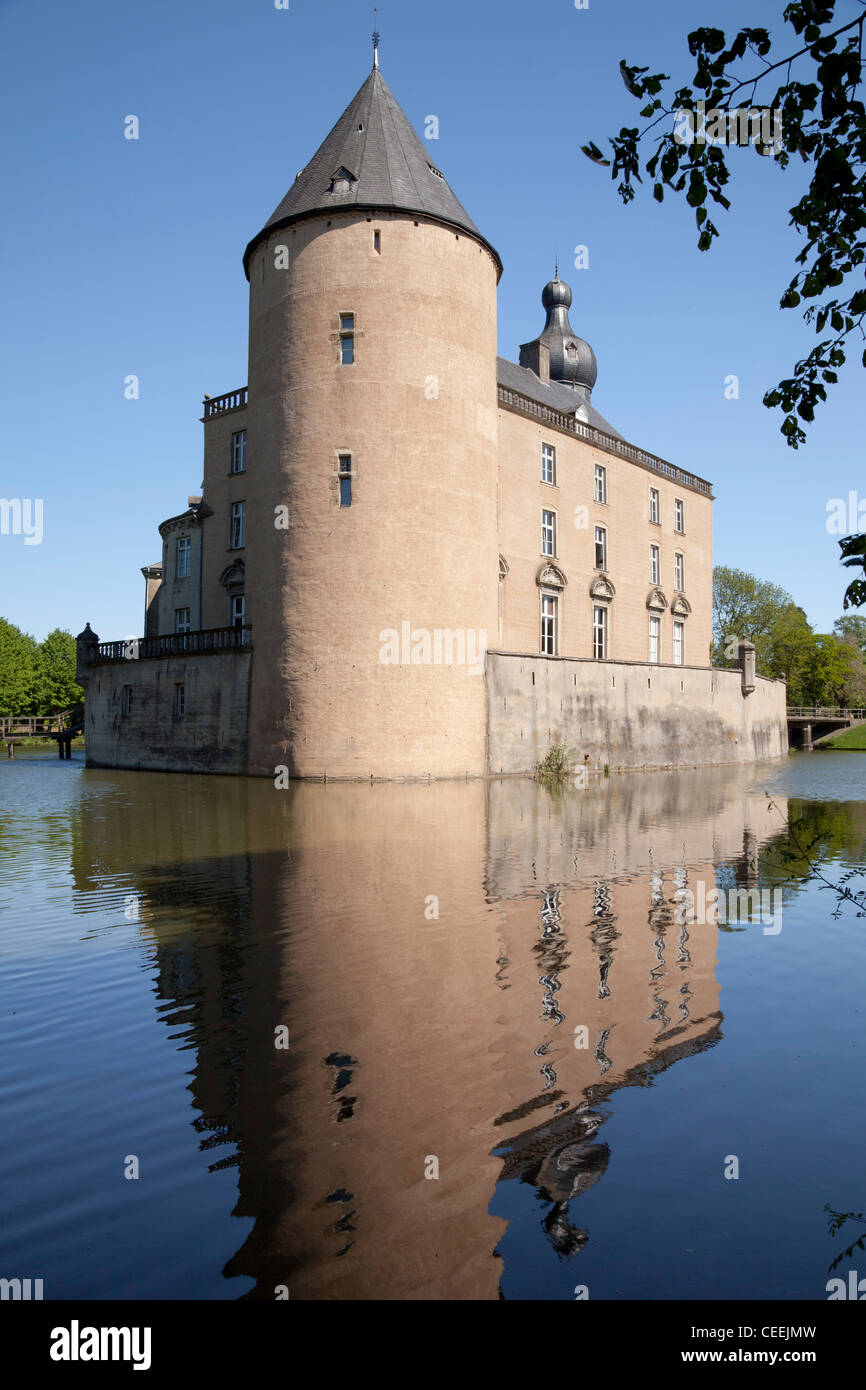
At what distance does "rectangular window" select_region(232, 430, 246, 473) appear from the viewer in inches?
1342

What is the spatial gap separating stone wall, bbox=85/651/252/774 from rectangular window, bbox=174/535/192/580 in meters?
4.96

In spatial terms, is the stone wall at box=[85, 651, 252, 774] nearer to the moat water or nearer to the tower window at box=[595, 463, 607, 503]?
the tower window at box=[595, 463, 607, 503]

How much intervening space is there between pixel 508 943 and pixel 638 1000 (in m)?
1.54

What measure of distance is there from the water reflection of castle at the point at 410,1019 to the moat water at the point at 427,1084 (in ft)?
0.06

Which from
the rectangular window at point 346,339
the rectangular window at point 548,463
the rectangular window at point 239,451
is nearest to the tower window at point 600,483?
the rectangular window at point 548,463

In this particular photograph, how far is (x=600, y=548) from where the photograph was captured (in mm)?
38031

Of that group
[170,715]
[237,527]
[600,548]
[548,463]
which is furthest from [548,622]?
Result: [170,715]

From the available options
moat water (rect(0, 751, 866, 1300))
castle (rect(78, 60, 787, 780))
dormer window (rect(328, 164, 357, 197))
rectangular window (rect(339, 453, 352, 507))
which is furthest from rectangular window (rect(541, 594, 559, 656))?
moat water (rect(0, 751, 866, 1300))

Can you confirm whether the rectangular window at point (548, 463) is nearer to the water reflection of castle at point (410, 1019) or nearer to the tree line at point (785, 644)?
the water reflection of castle at point (410, 1019)

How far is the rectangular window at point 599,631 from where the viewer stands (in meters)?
37.8

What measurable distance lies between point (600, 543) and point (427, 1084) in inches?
1383

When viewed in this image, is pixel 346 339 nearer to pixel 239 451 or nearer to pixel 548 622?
pixel 239 451

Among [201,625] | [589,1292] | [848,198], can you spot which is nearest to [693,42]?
[848,198]
